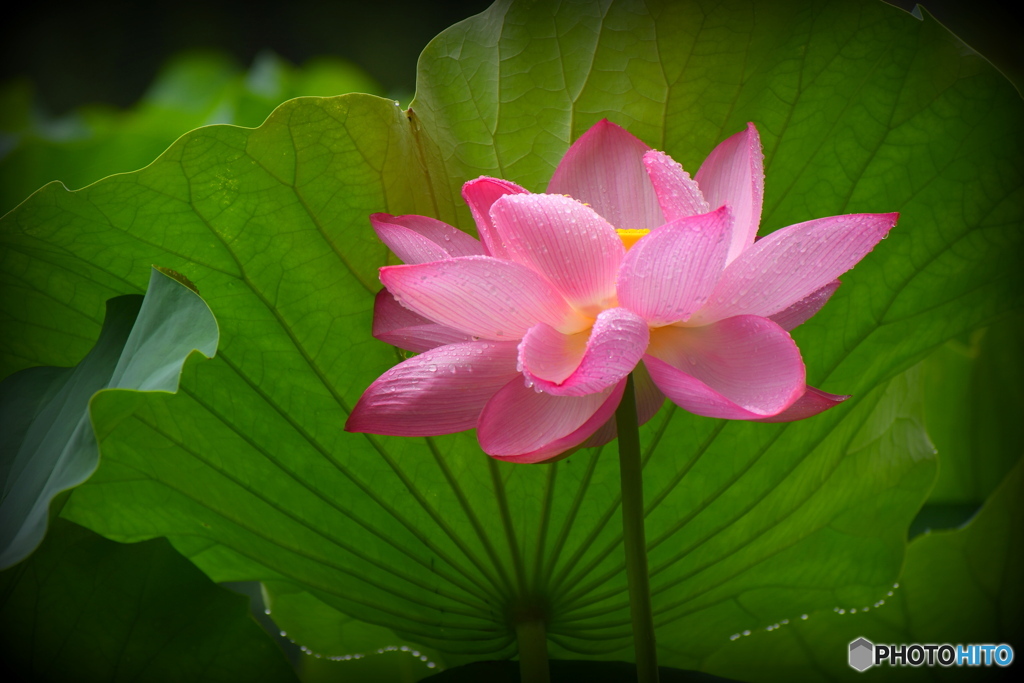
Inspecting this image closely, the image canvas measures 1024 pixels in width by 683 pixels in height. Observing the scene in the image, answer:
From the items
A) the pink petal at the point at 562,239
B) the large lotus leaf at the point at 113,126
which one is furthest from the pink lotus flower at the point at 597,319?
the large lotus leaf at the point at 113,126

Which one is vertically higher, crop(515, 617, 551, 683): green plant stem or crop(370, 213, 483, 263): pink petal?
crop(370, 213, 483, 263): pink petal

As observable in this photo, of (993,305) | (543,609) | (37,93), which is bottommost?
(543,609)

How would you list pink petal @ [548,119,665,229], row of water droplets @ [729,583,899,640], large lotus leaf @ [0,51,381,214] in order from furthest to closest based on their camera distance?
large lotus leaf @ [0,51,381,214]
row of water droplets @ [729,583,899,640]
pink petal @ [548,119,665,229]

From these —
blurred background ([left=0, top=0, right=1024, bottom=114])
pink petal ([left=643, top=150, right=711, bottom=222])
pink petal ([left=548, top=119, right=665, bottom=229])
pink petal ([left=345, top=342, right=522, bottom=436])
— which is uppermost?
blurred background ([left=0, top=0, right=1024, bottom=114])

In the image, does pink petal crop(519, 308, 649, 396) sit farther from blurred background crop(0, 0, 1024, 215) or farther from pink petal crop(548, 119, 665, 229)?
blurred background crop(0, 0, 1024, 215)

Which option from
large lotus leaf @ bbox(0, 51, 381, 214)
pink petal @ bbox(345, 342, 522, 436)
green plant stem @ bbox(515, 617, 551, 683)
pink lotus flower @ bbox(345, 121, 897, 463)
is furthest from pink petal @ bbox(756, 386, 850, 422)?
large lotus leaf @ bbox(0, 51, 381, 214)

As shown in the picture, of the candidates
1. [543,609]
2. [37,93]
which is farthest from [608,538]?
[37,93]

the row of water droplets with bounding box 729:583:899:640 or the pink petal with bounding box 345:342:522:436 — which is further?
the row of water droplets with bounding box 729:583:899:640

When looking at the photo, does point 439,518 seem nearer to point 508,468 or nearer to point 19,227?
point 508,468
